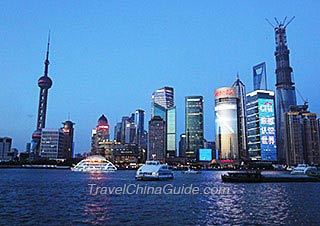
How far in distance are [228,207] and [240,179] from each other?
73.3 metres

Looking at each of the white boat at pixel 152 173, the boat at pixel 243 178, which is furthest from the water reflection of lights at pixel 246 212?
the boat at pixel 243 178

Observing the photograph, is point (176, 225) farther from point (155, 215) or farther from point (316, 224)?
point (316, 224)

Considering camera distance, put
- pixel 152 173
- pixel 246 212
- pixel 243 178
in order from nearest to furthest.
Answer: pixel 246 212
pixel 152 173
pixel 243 178

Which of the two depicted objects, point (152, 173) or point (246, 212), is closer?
point (246, 212)

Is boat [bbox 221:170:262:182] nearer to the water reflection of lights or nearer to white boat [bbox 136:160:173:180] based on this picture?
white boat [bbox 136:160:173:180]

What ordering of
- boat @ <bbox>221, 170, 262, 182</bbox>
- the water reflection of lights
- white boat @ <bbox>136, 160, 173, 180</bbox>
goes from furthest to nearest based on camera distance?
1. boat @ <bbox>221, 170, 262, 182</bbox>
2. white boat @ <bbox>136, 160, 173, 180</bbox>
3. the water reflection of lights

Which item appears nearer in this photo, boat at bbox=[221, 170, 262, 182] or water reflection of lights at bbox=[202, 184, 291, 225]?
water reflection of lights at bbox=[202, 184, 291, 225]

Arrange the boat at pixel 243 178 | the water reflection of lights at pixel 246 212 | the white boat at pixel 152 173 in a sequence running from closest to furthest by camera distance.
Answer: the water reflection of lights at pixel 246 212 → the white boat at pixel 152 173 → the boat at pixel 243 178

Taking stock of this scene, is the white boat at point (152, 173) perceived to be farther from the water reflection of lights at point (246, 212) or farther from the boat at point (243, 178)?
the water reflection of lights at point (246, 212)

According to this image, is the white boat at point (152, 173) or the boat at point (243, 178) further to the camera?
the boat at point (243, 178)

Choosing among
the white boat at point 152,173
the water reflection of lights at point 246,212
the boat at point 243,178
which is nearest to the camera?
the water reflection of lights at point 246,212

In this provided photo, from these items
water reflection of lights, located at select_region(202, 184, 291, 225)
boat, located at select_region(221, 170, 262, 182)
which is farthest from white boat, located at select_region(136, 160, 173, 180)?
water reflection of lights, located at select_region(202, 184, 291, 225)

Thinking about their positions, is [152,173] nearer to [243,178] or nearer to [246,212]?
[243,178]

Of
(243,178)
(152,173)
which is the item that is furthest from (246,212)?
(243,178)
